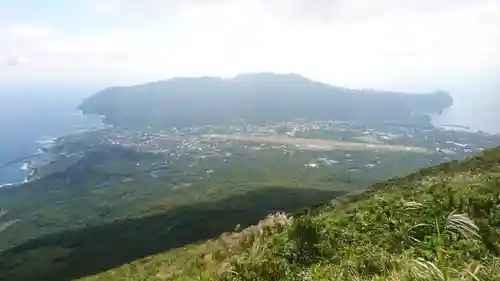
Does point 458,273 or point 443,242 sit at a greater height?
point 458,273

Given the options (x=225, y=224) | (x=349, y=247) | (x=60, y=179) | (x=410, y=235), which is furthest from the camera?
(x=60, y=179)

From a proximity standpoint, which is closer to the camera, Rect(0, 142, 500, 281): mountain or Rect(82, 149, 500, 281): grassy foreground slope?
Rect(82, 149, 500, 281): grassy foreground slope

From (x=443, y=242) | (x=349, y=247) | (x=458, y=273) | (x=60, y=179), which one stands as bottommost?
(x=60, y=179)

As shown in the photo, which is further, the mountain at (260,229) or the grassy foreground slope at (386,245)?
the mountain at (260,229)

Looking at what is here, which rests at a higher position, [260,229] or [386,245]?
[386,245]

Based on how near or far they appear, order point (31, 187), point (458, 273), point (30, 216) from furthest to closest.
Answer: point (31, 187) < point (30, 216) < point (458, 273)

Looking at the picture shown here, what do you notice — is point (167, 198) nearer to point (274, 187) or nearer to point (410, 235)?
point (274, 187)

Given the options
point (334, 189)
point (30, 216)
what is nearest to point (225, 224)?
point (334, 189)

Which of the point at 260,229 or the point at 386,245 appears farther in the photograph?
the point at 260,229
